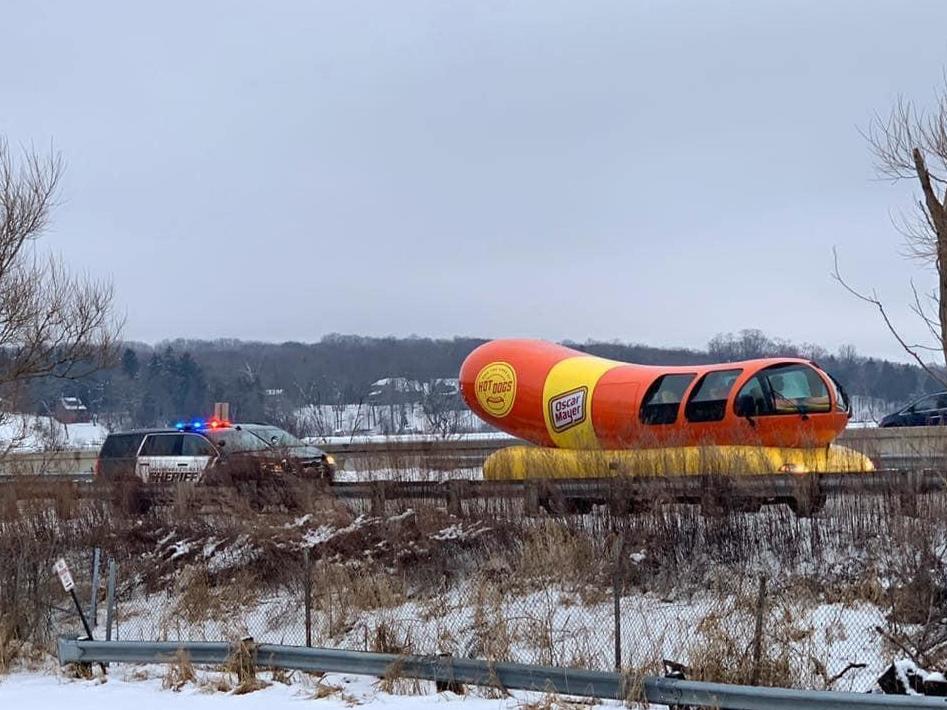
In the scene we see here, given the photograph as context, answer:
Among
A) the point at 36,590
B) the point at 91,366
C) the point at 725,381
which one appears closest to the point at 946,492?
the point at 725,381

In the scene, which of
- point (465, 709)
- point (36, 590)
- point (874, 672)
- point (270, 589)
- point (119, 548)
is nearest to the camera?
point (465, 709)

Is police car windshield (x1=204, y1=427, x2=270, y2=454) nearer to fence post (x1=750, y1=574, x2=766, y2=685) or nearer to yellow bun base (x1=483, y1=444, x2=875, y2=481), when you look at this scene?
yellow bun base (x1=483, y1=444, x2=875, y2=481)

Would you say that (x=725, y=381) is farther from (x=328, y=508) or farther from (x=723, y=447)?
(x=328, y=508)

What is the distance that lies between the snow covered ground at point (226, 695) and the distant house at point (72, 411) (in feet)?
113

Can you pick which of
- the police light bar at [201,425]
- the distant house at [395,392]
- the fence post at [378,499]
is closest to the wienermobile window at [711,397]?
the fence post at [378,499]

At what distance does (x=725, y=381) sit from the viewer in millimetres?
16391

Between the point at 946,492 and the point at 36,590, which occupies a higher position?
the point at 946,492

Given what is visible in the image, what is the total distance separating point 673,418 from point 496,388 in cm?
382

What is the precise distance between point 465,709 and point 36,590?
21.6 feet

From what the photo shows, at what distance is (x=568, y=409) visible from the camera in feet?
59.1

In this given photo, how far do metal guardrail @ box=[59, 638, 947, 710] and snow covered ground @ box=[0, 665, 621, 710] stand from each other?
0.14 m

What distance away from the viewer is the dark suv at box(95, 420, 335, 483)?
18453 millimetres

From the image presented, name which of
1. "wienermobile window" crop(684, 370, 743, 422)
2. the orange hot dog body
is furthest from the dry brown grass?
"wienermobile window" crop(684, 370, 743, 422)

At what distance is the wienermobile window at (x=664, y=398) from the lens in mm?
16578
